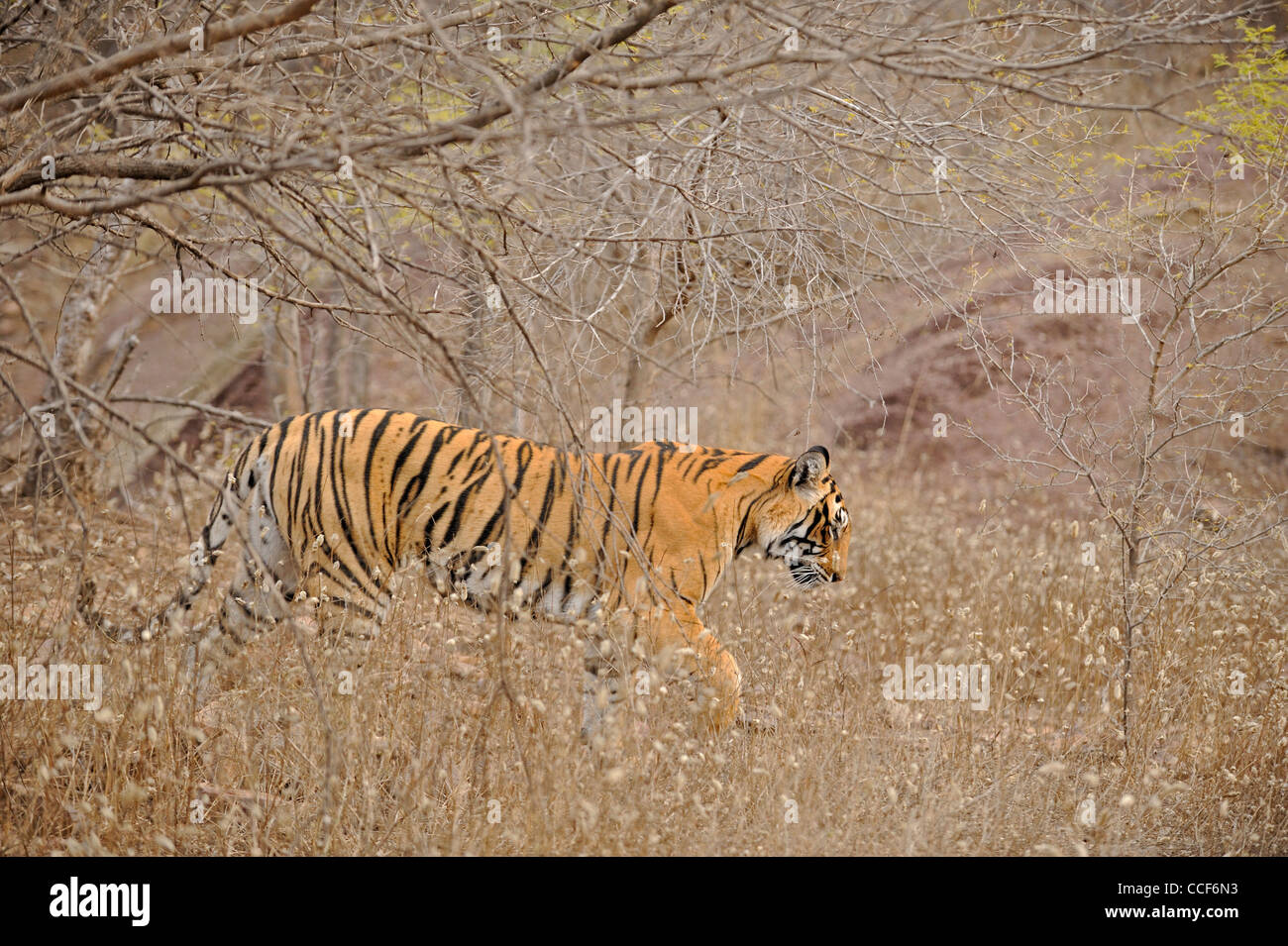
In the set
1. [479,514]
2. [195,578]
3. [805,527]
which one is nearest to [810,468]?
[805,527]

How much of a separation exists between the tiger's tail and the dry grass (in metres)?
0.11

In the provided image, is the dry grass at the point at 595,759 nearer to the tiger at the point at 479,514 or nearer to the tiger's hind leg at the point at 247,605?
the tiger's hind leg at the point at 247,605

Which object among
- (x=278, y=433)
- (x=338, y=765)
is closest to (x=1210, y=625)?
(x=338, y=765)

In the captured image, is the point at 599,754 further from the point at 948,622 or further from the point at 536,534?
the point at 948,622

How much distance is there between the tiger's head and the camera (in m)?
5.03

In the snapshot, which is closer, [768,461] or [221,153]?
[221,153]

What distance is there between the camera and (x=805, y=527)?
5086mm

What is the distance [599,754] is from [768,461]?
2241 mm

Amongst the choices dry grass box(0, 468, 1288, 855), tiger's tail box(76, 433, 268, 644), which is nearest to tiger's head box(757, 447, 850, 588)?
dry grass box(0, 468, 1288, 855)

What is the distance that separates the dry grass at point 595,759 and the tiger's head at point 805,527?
321 mm

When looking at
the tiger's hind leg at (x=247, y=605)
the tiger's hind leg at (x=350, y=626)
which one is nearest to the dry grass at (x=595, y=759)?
the tiger's hind leg at (x=350, y=626)

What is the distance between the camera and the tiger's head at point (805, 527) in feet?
16.5

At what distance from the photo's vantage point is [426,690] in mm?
3615
